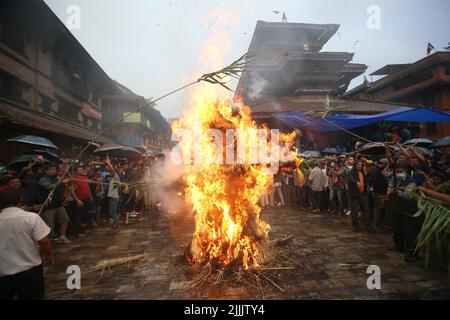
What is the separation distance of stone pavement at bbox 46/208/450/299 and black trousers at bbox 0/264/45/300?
3.88 ft

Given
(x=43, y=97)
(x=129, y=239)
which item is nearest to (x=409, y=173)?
(x=129, y=239)

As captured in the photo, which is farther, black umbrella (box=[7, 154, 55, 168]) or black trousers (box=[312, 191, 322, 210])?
black trousers (box=[312, 191, 322, 210])

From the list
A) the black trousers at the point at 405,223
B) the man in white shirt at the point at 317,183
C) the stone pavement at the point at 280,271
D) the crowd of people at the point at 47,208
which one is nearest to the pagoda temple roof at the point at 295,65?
the man in white shirt at the point at 317,183

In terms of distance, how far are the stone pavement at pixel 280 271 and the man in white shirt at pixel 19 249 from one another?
4.23 feet

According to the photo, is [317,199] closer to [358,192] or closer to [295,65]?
[358,192]

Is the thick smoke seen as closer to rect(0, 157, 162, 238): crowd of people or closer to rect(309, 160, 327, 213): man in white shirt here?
rect(309, 160, 327, 213): man in white shirt

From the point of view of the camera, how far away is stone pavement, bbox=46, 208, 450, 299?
15.2ft

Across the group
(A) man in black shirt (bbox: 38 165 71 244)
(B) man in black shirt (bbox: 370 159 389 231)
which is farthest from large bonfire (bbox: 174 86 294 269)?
(B) man in black shirt (bbox: 370 159 389 231)

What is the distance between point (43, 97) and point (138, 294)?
14.4 m

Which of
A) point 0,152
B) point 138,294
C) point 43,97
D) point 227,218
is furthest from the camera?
point 43,97

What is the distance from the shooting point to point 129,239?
8.07 meters

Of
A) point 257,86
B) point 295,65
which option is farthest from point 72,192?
point 295,65

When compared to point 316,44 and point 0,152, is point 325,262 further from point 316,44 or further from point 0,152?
point 316,44

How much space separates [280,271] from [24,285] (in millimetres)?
4230
